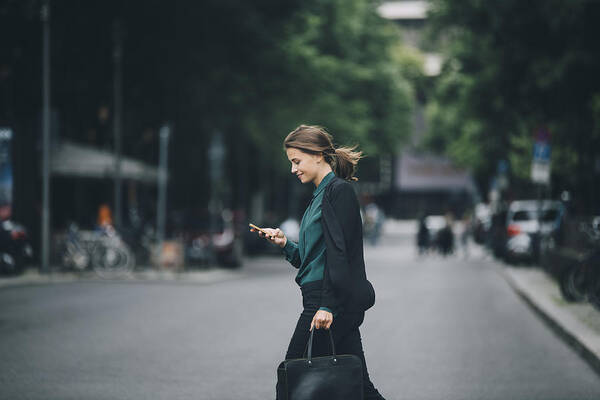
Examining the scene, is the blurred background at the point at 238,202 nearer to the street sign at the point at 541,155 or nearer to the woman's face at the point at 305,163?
the street sign at the point at 541,155

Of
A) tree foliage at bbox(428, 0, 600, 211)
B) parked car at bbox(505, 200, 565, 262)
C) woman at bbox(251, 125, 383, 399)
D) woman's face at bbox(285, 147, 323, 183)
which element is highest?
tree foliage at bbox(428, 0, 600, 211)

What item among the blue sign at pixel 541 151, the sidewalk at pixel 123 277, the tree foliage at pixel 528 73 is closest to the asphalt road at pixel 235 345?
the sidewalk at pixel 123 277

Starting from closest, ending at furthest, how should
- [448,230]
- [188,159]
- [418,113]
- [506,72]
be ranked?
[506,72]
[188,159]
[448,230]
[418,113]

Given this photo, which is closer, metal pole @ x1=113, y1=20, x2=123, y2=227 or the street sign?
the street sign

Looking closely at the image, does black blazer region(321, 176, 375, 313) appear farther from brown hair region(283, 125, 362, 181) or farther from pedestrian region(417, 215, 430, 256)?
pedestrian region(417, 215, 430, 256)

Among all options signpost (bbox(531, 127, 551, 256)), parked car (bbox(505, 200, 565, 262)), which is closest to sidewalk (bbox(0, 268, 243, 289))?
signpost (bbox(531, 127, 551, 256))

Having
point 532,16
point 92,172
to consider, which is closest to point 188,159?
point 92,172

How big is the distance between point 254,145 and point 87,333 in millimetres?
20600

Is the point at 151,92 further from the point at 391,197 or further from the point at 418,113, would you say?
the point at 391,197

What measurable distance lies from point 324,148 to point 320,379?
1107 millimetres

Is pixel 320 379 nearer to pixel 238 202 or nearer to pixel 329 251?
pixel 329 251

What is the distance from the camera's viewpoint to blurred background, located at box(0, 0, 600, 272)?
20266mm

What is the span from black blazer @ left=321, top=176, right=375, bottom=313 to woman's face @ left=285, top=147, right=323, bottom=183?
149mm

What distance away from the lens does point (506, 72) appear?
73.7ft
